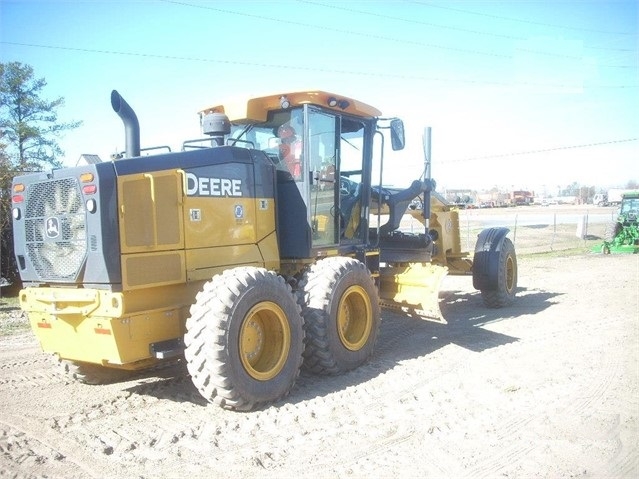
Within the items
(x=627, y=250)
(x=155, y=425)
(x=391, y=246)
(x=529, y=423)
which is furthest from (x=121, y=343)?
(x=627, y=250)

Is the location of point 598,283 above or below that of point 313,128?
below

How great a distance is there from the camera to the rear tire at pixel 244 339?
173 inches

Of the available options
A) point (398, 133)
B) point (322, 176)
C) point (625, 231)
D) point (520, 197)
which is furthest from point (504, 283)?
point (520, 197)

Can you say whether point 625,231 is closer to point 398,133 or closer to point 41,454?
point 398,133

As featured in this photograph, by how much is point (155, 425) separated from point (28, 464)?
97cm

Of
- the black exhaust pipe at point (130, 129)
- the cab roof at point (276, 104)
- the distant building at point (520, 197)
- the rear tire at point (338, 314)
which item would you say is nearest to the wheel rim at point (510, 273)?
the rear tire at point (338, 314)

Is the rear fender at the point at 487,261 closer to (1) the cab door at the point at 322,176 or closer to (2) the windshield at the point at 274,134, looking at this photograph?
(1) the cab door at the point at 322,176

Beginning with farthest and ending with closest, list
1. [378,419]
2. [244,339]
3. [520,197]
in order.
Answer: [520,197], [244,339], [378,419]

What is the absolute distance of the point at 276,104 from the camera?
6.08 m

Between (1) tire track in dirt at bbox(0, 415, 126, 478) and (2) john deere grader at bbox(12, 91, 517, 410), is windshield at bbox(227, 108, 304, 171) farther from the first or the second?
(1) tire track in dirt at bbox(0, 415, 126, 478)

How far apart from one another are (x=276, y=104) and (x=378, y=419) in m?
3.58

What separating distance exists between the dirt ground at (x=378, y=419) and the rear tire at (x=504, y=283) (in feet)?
7.30

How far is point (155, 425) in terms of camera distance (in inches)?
175

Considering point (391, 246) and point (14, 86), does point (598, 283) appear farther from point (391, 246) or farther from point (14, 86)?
point (14, 86)
